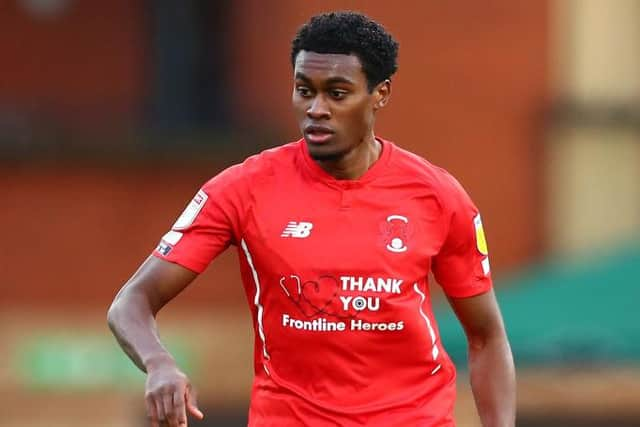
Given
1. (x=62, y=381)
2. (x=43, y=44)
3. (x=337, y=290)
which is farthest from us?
(x=43, y=44)

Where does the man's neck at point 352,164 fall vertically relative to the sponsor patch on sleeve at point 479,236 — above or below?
above

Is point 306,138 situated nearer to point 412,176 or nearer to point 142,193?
point 412,176

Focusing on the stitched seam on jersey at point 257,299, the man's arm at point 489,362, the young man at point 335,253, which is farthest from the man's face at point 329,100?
the man's arm at point 489,362

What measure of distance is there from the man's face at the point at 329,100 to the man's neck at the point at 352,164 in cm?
5

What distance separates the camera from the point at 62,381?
1548 centimetres

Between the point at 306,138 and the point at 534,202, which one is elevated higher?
the point at 306,138

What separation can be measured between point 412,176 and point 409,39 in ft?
28.6

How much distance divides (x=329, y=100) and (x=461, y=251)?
74 centimetres

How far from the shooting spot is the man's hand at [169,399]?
6.27 m

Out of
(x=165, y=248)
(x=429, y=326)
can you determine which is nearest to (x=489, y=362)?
(x=429, y=326)

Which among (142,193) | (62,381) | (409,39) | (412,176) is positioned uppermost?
(412,176)

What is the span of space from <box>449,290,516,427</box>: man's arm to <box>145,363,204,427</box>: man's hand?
1.32 m

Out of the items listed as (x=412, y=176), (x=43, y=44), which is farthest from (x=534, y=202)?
(x=412, y=176)

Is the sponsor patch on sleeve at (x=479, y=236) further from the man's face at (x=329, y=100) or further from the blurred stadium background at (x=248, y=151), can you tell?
the blurred stadium background at (x=248, y=151)
